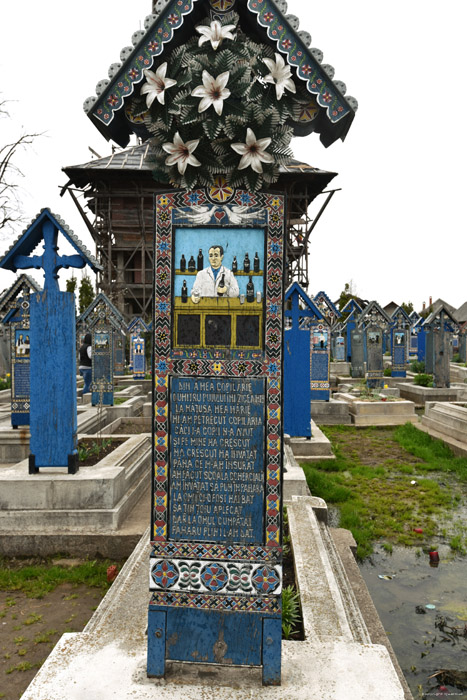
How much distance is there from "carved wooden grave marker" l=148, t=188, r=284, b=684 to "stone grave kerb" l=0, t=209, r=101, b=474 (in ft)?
11.1

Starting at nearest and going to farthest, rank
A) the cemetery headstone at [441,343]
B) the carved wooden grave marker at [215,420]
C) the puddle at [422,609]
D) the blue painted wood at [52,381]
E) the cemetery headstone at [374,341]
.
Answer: the carved wooden grave marker at [215,420] → the puddle at [422,609] → the blue painted wood at [52,381] → the cemetery headstone at [374,341] → the cemetery headstone at [441,343]

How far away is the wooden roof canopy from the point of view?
3043 millimetres

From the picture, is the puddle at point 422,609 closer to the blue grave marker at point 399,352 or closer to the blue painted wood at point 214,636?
the blue painted wood at point 214,636

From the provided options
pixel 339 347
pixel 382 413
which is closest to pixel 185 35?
pixel 382 413

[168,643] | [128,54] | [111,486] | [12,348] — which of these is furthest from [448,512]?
[12,348]

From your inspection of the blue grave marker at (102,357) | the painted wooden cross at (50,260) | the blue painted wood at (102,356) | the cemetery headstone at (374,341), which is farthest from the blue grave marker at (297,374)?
the cemetery headstone at (374,341)

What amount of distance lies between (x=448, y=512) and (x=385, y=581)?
7.91 ft

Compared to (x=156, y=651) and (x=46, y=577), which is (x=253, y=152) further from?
(x=46, y=577)

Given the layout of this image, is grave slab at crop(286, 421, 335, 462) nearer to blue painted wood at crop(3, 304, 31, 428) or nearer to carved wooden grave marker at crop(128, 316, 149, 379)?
blue painted wood at crop(3, 304, 31, 428)

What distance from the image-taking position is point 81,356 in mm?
13523

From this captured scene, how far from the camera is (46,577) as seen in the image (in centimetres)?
499

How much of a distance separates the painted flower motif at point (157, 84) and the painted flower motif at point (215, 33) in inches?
11.4

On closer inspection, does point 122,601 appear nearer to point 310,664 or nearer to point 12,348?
point 310,664

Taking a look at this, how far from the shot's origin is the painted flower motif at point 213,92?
294 centimetres
